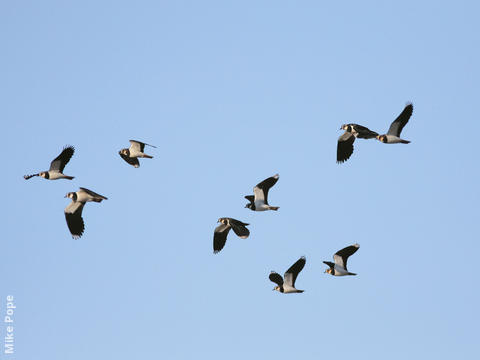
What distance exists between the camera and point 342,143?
4781 cm

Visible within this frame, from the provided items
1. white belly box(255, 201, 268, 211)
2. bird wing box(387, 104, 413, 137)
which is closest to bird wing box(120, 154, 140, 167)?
white belly box(255, 201, 268, 211)

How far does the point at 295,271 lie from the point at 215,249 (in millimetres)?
4616

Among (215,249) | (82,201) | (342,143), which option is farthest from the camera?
(342,143)

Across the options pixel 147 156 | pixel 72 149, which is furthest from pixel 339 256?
pixel 72 149

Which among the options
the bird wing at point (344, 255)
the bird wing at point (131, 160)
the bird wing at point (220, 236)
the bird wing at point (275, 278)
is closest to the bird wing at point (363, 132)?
the bird wing at point (344, 255)

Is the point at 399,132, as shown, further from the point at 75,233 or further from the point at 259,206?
the point at 75,233

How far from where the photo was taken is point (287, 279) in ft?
141

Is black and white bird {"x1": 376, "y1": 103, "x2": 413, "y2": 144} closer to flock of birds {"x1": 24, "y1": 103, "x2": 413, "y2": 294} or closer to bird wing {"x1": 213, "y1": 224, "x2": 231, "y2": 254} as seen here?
flock of birds {"x1": 24, "y1": 103, "x2": 413, "y2": 294}

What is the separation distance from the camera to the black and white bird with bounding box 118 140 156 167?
151ft

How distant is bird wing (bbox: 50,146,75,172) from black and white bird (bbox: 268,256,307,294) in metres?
11.3

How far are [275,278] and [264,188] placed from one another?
14.6 feet

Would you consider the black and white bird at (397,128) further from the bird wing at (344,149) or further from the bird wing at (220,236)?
the bird wing at (220,236)

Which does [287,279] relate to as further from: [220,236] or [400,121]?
[400,121]

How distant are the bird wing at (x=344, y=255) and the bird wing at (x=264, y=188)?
4.38 metres
